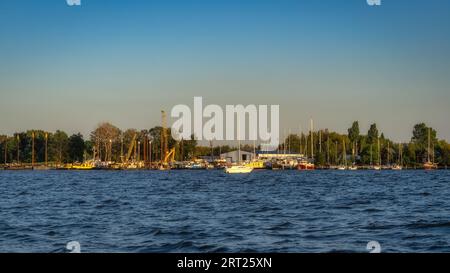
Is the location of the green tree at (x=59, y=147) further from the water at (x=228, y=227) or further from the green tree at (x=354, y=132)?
the water at (x=228, y=227)

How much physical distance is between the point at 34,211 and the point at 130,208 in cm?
414

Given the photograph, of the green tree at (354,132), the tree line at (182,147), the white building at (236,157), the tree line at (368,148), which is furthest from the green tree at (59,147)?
the green tree at (354,132)

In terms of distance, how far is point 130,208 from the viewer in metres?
28.8

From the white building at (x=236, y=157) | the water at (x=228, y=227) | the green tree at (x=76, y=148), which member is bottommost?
the water at (x=228, y=227)

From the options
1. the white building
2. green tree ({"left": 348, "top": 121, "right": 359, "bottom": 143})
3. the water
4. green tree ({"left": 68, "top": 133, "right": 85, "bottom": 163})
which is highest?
green tree ({"left": 348, "top": 121, "right": 359, "bottom": 143})

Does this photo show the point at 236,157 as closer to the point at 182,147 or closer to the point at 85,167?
the point at 182,147

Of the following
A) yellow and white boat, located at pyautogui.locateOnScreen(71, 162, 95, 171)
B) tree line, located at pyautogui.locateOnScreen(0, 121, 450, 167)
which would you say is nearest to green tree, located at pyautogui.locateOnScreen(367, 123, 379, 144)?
tree line, located at pyautogui.locateOnScreen(0, 121, 450, 167)

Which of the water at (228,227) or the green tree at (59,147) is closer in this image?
the water at (228,227)

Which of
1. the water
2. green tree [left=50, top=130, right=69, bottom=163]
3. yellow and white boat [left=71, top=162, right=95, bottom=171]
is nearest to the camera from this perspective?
the water

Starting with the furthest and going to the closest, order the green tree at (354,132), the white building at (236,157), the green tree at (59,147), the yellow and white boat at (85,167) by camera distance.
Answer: the green tree at (354,132), the green tree at (59,147), the yellow and white boat at (85,167), the white building at (236,157)

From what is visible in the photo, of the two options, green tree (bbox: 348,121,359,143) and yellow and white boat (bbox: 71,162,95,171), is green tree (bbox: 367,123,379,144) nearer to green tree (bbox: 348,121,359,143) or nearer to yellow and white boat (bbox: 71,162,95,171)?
green tree (bbox: 348,121,359,143)

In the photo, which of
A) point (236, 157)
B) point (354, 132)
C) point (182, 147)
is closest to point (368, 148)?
point (354, 132)

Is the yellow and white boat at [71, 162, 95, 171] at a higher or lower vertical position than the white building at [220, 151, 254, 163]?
lower
